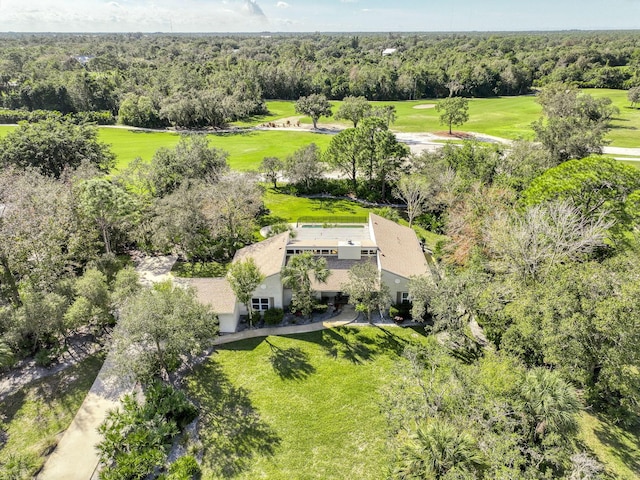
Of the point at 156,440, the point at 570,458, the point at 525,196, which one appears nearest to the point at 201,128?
the point at 525,196

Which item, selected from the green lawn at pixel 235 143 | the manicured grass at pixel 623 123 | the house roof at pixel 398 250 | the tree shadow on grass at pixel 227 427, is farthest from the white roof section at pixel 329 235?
the manicured grass at pixel 623 123

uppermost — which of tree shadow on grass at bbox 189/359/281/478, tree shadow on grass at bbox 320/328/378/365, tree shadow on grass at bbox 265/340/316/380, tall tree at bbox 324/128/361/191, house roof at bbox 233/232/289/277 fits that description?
tall tree at bbox 324/128/361/191

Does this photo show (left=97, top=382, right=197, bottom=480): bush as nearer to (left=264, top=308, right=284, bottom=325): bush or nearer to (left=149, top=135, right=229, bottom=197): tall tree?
(left=264, top=308, right=284, bottom=325): bush

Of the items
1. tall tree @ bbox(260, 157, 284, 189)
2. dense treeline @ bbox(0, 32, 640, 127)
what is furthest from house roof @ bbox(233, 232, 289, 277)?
dense treeline @ bbox(0, 32, 640, 127)

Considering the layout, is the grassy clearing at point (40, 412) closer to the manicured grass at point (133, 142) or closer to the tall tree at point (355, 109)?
the manicured grass at point (133, 142)

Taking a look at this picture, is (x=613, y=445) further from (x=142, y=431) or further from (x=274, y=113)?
(x=274, y=113)

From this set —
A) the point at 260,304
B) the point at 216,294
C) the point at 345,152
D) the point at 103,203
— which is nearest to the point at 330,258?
the point at 260,304

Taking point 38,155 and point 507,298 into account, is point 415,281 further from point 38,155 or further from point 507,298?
point 38,155
